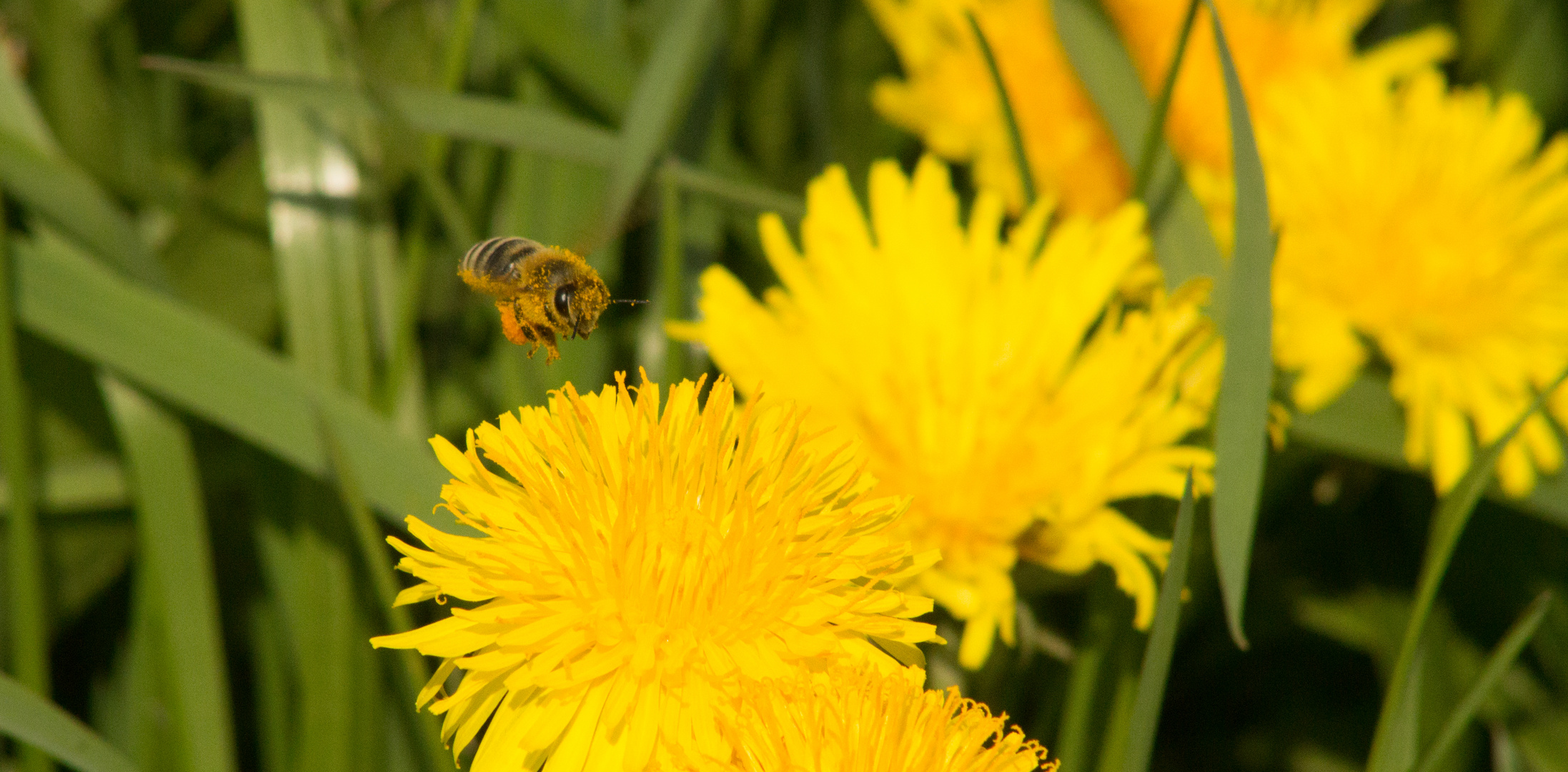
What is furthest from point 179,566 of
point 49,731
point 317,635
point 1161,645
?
point 1161,645

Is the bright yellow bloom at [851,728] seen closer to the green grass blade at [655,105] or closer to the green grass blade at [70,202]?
the green grass blade at [655,105]

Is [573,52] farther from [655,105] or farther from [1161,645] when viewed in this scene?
[1161,645]

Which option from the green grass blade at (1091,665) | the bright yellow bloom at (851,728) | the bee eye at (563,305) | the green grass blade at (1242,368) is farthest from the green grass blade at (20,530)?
the green grass blade at (1242,368)

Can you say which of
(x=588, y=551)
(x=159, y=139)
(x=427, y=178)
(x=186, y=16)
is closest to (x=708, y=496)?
(x=588, y=551)

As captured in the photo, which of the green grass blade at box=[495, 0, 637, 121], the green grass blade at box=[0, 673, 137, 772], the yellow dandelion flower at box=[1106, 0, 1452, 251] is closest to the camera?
the green grass blade at box=[0, 673, 137, 772]

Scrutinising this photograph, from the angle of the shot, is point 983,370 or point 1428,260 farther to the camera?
point 1428,260

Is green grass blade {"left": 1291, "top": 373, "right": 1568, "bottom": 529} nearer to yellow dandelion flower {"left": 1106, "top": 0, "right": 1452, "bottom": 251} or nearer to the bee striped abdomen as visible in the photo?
yellow dandelion flower {"left": 1106, "top": 0, "right": 1452, "bottom": 251}

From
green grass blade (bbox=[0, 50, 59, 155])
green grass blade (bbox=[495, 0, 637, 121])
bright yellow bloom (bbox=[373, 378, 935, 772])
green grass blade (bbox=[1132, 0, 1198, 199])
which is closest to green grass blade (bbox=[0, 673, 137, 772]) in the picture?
bright yellow bloom (bbox=[373, 378, 935, 772])
